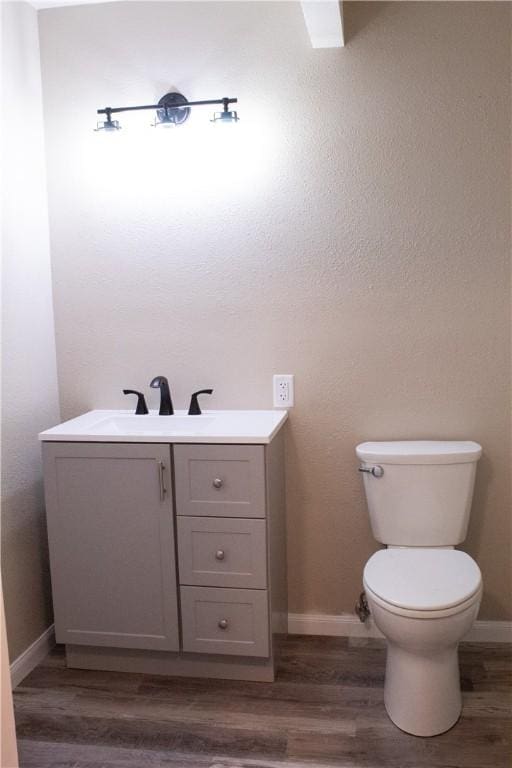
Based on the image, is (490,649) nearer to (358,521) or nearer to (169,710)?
(358,521)

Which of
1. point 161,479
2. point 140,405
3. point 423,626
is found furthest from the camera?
point 140,405

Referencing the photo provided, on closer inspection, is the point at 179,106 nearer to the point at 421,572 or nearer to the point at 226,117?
the point at 226,117

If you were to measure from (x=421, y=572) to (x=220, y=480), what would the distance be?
2.31 ft

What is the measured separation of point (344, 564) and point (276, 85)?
5.95ft

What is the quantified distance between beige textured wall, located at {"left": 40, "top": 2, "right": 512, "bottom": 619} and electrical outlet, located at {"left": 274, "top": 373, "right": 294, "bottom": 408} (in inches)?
1.1

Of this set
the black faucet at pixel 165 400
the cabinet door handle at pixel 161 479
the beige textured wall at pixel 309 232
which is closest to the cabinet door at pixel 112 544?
the cabinet door handle at pixel 161 479

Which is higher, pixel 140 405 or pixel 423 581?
pixel 140 405

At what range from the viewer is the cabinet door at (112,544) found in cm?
238

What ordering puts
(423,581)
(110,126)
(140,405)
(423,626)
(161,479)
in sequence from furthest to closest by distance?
(140,405), (110,126), (161,479), (423,581), (423,626)

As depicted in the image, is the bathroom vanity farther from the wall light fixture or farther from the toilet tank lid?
the wall light fixture

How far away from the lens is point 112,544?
2434mm

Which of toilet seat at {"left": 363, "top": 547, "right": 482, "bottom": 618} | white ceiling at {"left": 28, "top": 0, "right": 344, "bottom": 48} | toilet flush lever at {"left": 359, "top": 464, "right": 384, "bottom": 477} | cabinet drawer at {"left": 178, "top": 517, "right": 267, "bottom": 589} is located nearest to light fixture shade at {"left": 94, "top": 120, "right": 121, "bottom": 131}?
white ceiling at {"left": 28, "top": 0, "right": 344, "bottom": 48}

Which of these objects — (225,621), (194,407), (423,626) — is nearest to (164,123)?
(194,407)

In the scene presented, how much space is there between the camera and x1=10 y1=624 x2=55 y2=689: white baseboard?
97.5 inches
